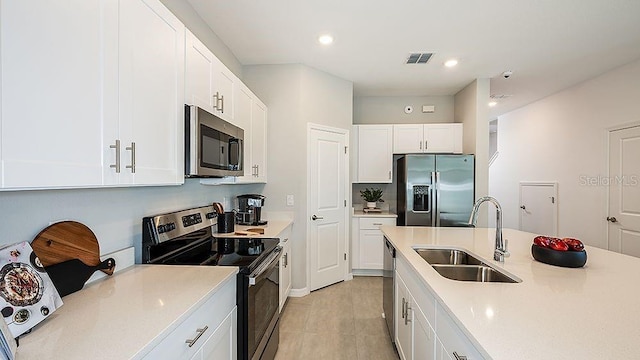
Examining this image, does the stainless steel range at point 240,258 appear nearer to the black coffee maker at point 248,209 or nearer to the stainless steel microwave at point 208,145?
the stainless steel microwave at point 208,145

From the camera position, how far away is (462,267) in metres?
1.75

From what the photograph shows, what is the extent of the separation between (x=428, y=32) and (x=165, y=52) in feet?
7.55

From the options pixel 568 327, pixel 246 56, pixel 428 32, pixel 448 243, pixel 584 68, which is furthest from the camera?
pixel 584 68

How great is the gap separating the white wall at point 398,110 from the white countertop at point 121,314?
3.87m

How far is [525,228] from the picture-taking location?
546 centimetres

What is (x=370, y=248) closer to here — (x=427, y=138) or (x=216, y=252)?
(x=427, y=138)

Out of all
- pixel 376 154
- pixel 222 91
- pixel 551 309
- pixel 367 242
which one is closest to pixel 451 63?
pixel 376 154

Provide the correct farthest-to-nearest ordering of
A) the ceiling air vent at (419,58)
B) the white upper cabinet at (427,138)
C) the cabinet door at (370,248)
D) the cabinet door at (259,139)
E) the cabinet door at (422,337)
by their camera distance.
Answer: the white upper cabinet at (427,138) → the cabinet door at (370,248) → the ceiling air vent at (419,58) → the cabinet door at (259,139) → the cabinet door at (422,337)

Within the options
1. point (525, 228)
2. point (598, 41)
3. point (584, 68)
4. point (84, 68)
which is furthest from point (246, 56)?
point (525, 228)

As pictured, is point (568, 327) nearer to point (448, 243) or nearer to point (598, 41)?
point (448, 243)

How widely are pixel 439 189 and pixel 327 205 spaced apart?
1.54 m

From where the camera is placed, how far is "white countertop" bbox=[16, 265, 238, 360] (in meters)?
0.79

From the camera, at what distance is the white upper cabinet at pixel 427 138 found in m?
4.34

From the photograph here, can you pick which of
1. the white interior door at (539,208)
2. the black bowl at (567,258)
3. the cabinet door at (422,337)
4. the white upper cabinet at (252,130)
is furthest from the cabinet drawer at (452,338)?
the white interior door at (539,208)
